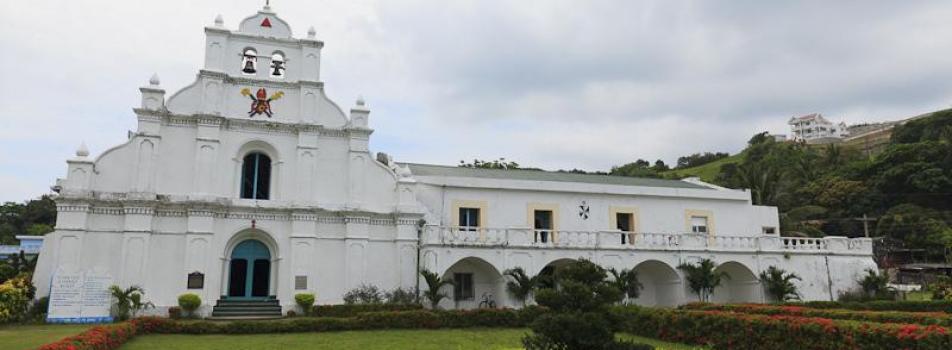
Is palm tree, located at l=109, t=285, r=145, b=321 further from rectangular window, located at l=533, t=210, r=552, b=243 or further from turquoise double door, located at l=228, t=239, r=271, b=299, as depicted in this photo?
rectangular window, located at l=533, t=210, r=552, b=243

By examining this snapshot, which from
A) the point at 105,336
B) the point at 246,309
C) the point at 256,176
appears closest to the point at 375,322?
the point at 246,309

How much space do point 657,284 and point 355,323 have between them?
1480cm

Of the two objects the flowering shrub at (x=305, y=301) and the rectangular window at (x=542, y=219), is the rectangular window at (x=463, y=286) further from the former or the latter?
the flowering shrub at (x=305, y=301)

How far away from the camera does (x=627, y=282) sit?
1030 inches

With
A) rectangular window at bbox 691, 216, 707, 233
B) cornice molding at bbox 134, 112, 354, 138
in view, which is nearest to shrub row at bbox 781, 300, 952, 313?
rectangular window at bbox 691, 216, 707, 233

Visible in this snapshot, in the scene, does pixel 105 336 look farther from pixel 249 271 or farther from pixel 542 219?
pixel 542 219

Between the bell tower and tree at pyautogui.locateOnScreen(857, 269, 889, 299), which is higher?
the bell tower

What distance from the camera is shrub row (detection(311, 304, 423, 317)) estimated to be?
2250 cm

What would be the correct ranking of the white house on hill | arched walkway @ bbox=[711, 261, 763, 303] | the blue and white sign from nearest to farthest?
the blue and white sign < arched walkway @ bbox=[711, 261, 763, 303] < the white house on hill

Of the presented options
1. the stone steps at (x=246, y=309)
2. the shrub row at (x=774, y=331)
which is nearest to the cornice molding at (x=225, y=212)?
the stone steps at (x=246, y=309)

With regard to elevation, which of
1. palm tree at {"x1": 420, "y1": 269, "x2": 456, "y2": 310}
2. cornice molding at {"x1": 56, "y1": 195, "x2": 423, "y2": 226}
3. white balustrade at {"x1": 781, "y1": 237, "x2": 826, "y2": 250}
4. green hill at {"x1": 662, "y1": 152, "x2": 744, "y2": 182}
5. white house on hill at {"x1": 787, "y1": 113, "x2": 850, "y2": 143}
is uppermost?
white house on hill at {"x1": 787, "y1": 113, "x2": 850, "y2": 143}

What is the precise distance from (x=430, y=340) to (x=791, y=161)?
6481 cm

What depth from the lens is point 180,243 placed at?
23438 millimetres

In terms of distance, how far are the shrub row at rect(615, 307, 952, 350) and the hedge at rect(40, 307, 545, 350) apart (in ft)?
13.6
